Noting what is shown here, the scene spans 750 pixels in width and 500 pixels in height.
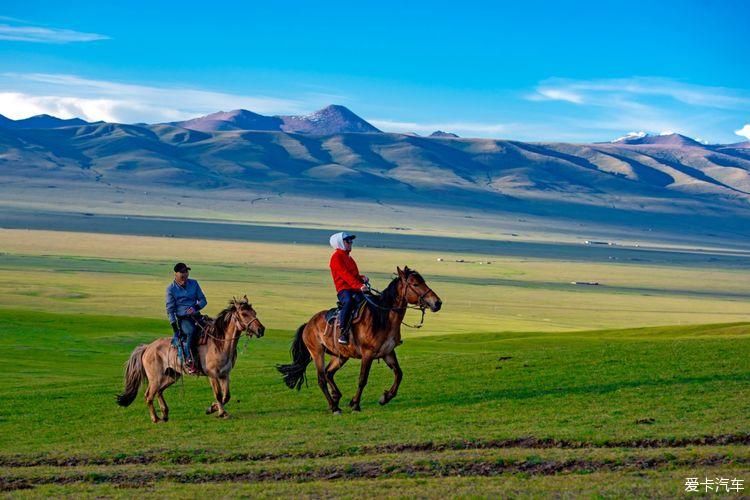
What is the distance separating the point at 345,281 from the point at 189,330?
2.44 m

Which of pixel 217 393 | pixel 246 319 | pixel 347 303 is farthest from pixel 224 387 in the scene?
pixel 347 303

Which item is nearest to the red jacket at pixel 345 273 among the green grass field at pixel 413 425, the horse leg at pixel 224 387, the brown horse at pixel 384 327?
the brown horse at pixel 384 327

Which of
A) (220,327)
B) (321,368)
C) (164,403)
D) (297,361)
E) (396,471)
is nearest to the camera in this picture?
(396,471)

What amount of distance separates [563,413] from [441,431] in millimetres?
2161

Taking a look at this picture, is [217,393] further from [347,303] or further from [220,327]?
[347,303]

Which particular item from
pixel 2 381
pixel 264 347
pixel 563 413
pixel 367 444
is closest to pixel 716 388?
pixel 563 413

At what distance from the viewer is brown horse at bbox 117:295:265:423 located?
1594cm

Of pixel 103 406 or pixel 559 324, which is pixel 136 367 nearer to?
pixel 103 406

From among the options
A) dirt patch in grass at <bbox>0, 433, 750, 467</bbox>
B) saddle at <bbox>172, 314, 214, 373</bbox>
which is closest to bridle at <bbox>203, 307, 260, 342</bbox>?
saddle at <bbox>172, 314, 214, 373</bbox>

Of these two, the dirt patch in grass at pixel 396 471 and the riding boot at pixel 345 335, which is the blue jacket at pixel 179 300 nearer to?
the riding boot at pixel 345 335

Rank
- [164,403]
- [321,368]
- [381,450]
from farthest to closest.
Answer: [321,368]
[164,403]
[381,450]

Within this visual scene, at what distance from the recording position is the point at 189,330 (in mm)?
16172

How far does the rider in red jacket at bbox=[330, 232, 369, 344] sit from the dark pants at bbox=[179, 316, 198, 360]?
2190mm

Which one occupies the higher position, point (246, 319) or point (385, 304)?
point (385, 304)
